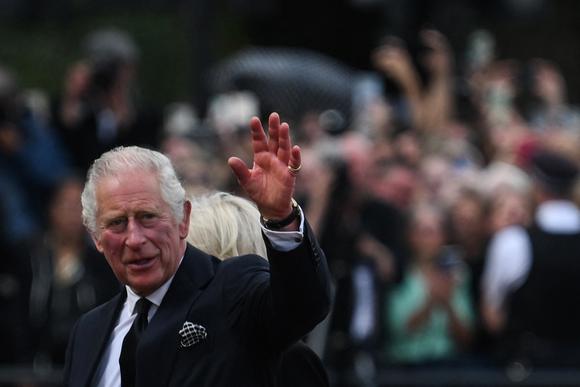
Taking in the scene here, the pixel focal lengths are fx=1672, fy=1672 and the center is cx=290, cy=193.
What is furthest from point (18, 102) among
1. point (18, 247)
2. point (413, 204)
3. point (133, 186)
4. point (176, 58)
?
point (176, 58)

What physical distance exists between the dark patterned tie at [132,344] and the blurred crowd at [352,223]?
4.38m

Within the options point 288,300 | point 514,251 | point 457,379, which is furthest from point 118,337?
point 514,251

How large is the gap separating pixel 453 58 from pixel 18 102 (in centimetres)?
460

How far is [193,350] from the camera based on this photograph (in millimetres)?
5250

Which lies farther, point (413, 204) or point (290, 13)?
point (290, 13)

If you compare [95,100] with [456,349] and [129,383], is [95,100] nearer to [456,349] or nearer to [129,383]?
[456,349]

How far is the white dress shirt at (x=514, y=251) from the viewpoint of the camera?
34.2 ft

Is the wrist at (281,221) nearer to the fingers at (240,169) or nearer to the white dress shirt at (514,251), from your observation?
the fingers at (240,169)

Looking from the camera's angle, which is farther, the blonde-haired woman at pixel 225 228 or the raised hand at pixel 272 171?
the blonde-haired woman at pixel 225 228

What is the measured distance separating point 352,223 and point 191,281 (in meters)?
4.85

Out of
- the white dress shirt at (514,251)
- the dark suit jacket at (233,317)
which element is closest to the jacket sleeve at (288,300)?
the dark suit jacket at (233,317)

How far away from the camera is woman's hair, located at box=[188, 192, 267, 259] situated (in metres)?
6.15

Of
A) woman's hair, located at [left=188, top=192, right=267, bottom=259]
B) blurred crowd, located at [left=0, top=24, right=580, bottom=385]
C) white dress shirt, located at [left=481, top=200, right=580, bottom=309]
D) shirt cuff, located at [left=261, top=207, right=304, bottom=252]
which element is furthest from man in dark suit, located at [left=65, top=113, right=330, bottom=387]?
white dress shirt, located at [left=481, top=200, right=580, bottom=309]

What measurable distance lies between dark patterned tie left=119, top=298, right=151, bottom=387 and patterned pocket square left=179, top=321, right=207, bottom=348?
0.18 m
